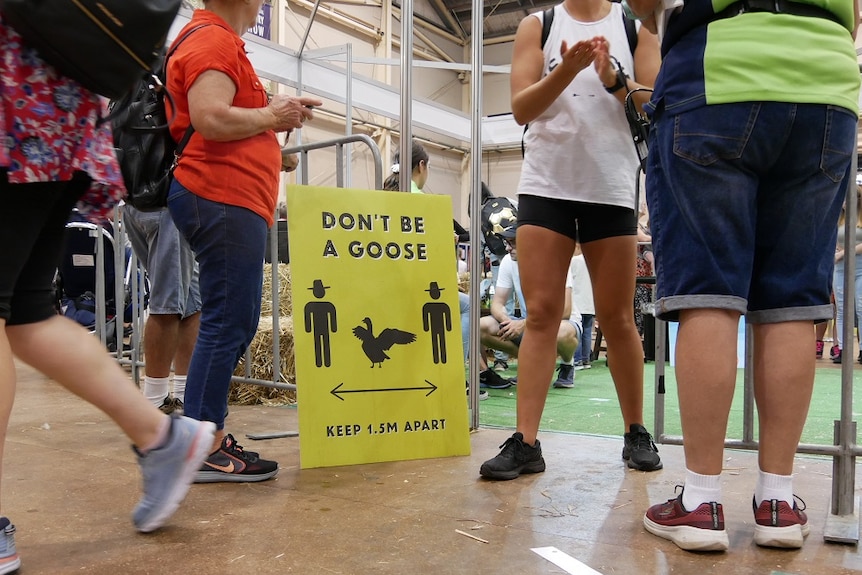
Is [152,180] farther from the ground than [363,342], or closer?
farther from the ground

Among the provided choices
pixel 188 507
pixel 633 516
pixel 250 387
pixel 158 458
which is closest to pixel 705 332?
pixel 633 516

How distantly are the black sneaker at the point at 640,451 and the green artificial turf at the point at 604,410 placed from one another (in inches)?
25.5

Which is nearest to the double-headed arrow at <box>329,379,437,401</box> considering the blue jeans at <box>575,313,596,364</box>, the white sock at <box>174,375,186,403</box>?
the white sock at <box>174,375,186,403</box>

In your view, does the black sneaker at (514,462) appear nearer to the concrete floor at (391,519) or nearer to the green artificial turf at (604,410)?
the concrete floor at (391,519)

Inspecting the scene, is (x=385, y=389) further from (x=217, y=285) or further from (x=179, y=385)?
A: (x=179, y=385)

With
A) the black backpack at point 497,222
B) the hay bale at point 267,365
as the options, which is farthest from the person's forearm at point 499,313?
the hay bale at point 267,365

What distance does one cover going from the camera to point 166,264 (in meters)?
3.06

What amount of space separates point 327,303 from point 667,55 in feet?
4.07

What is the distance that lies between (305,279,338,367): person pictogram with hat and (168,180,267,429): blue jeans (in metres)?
0.31

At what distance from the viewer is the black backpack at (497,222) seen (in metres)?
6.14

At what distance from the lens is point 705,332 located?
1.47 m

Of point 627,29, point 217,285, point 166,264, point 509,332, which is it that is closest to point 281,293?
point 509,332

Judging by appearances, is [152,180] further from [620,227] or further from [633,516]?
[633,516]

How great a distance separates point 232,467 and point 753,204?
4.85 ft
